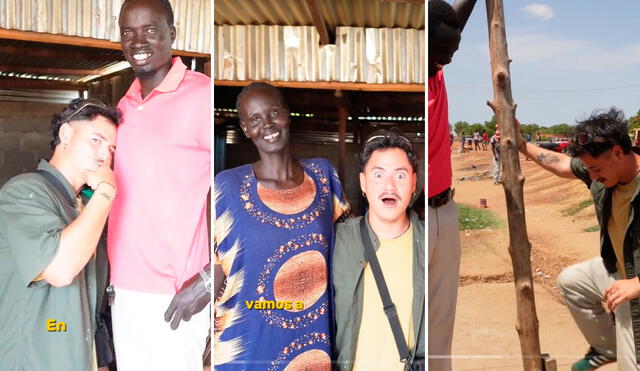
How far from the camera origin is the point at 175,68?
2.69 meters

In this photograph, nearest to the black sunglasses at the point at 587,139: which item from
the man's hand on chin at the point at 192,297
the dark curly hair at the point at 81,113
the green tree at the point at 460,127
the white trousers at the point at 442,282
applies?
the green tree at the point at 460,127

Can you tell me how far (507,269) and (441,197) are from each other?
48 centimetres

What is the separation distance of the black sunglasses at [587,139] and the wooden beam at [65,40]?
5.76ft

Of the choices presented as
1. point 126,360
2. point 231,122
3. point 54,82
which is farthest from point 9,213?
point 231,122

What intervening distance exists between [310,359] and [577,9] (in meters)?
2.04

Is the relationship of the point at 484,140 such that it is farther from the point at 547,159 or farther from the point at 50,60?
the point at 50,60

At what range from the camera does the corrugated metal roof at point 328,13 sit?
8.32 ft

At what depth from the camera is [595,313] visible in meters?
2.82

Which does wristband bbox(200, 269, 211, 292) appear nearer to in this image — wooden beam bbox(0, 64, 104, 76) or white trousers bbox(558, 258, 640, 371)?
wooden beam bbox(0, 64, 104, 76)

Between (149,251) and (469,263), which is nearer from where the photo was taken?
(149,251)

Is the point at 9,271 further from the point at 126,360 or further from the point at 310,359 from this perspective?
the point at 310,359

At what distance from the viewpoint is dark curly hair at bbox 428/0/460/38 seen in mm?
2697

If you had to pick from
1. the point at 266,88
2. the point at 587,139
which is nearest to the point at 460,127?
the point at 587,139

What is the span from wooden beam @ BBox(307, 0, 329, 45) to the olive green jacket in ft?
2.61
